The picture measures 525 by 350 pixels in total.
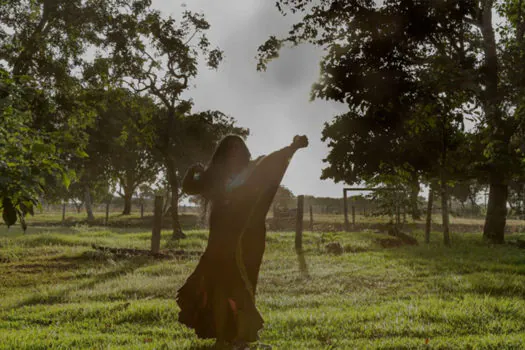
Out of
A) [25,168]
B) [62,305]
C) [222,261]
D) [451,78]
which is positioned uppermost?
[451,78]

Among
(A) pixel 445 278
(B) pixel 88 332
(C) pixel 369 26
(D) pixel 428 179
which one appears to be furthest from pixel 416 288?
(D) pixel 428 179

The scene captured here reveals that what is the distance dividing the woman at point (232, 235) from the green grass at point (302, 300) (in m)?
0.93

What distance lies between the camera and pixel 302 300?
329 inches

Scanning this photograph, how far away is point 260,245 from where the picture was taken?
4.66 metres

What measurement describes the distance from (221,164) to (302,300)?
4678 millimetres

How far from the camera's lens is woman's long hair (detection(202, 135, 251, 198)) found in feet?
14.8

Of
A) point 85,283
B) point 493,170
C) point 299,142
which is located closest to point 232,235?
point 299,142

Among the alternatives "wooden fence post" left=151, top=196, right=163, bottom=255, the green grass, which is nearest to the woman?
the green grass

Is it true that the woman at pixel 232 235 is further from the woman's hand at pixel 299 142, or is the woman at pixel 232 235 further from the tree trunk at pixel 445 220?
the tree trunk at pixel 445 220

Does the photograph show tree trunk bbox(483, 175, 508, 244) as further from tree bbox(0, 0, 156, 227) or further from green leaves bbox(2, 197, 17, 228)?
green leaves bbox(2, 197, 17, 228)

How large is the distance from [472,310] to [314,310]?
7.92 ft

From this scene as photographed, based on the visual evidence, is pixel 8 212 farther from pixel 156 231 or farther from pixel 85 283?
pixel 156 231

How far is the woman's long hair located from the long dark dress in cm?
9

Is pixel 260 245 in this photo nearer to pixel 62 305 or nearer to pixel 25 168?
pixel 25 168
